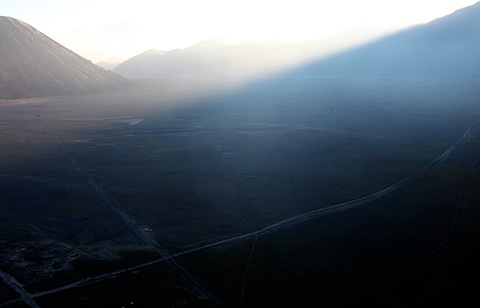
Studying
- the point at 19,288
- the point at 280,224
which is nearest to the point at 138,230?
the point at 19,288

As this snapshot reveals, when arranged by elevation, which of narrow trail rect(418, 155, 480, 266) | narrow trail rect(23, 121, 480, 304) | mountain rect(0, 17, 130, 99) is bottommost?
narrow trail rect(418, 155, 480, 266)

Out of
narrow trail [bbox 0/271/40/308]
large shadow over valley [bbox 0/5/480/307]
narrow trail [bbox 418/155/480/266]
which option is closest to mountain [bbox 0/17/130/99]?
large shadow over valley [bbox 0/5/480/307]

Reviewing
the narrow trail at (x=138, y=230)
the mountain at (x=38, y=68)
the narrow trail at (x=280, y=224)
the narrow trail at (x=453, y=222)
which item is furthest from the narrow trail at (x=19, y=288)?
the mountain at (x=38, y=68)

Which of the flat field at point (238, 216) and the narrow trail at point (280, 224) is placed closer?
the flat field at point (238, 216)

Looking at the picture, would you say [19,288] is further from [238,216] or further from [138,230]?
[238,216]

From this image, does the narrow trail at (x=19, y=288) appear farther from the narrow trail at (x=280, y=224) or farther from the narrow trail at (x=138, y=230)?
the narrow trail at (x=138, y=230)

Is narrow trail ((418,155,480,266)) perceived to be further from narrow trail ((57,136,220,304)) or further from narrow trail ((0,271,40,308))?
narrow trail ((0,271,40,308))
